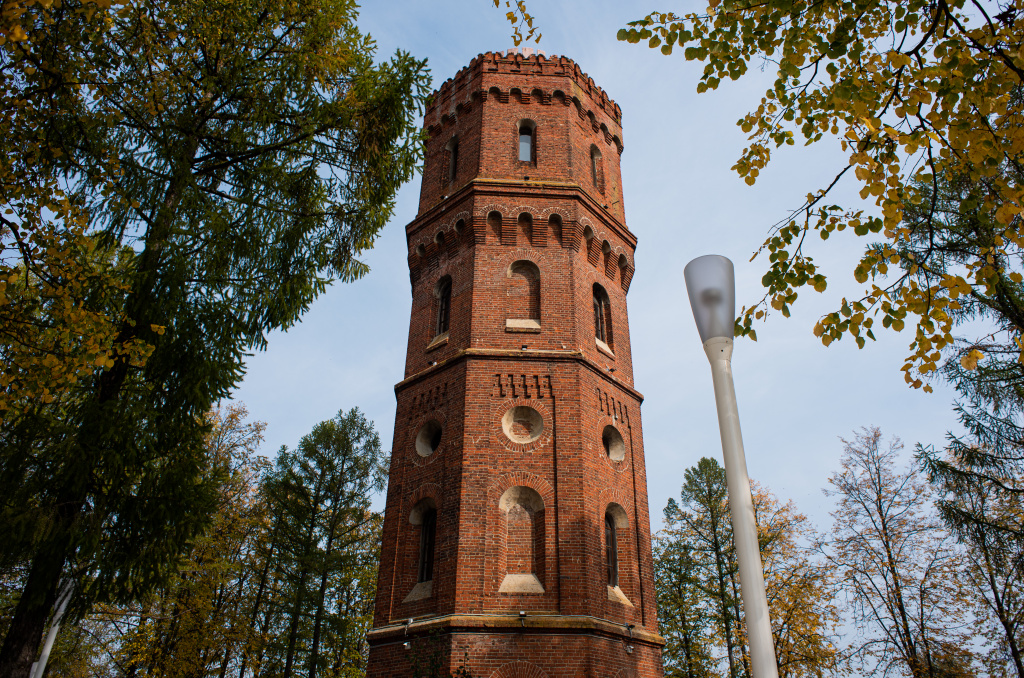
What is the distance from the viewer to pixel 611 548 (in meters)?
12.3

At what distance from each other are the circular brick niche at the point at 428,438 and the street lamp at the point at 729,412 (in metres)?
7.94

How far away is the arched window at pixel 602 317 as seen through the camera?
1470cm

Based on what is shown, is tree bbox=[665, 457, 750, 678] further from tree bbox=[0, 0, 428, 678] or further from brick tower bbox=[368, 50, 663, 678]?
tree bbox=[0, 0, 428, 678]

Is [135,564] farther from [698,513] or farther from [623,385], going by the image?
[698,513]

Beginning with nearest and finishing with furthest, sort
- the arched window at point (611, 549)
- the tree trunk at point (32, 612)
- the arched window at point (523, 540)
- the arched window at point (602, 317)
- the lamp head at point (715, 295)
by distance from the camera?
the lamp head at point (715, 295)
the tree trunk at point (32, 612)
the arched window at point (523, 540)
the arched window at point (611, 549)
the arched window at point (602, 317)

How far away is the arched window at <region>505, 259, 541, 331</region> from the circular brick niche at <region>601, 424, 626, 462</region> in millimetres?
2481

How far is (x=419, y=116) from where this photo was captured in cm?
1009

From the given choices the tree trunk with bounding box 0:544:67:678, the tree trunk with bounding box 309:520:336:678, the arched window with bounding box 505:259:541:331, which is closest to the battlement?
the arched window with bounding box 505:259:541:331

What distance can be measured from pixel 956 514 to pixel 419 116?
40.2ft

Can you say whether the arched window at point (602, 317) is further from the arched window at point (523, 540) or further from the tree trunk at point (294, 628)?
the tree trunk at point (294, 628)

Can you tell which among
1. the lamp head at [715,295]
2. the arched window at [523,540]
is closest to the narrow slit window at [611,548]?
the arched window at [523,540]

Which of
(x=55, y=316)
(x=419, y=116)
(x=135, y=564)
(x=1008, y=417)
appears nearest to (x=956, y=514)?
(x=1008, y=417)

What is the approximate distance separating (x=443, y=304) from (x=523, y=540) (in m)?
5.68

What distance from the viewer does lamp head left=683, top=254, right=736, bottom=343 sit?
5.71 metres
